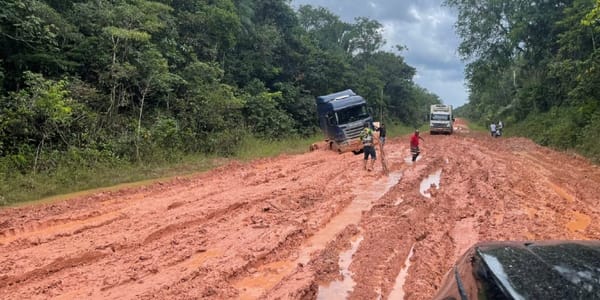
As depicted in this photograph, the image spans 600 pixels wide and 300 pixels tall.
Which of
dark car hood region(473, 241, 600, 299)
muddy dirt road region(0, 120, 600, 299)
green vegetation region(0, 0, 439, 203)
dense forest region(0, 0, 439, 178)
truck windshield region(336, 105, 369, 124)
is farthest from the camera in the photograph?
truck windshield region(336, 105, 369, 124)

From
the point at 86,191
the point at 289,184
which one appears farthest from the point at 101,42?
the point at 289,184

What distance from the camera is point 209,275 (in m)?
5.68

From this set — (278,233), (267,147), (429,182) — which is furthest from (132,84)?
(278,233)

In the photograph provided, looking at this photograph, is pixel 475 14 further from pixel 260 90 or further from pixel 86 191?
pixel 86 191

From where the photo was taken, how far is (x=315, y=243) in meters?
7.30

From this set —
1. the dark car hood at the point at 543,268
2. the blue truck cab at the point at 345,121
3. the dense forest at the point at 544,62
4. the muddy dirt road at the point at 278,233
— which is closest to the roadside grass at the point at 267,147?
the blue truck cab at the point at 345,121

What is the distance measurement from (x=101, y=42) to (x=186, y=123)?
5019 millimetres

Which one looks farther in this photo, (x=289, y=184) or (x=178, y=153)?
(x=178, y=153)

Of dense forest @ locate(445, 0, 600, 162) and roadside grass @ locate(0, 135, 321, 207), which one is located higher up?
dense forest @ locate(445, 0, 600, 162)

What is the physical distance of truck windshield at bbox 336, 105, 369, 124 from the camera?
75.3 feet

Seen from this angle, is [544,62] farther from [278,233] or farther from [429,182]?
[278,233]

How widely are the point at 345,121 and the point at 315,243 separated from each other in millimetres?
16021

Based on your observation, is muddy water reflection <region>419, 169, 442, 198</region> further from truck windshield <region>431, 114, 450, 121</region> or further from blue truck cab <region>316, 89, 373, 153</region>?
truck windshield <region>431, 114, 450, 121</region>

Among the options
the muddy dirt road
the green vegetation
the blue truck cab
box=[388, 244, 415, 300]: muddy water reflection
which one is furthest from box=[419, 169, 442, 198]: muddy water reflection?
the green vegetation
